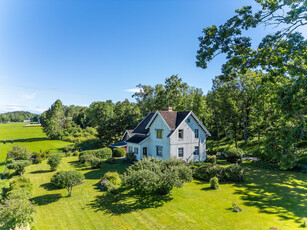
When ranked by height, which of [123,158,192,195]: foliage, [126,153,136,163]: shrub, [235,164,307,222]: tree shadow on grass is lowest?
[235,164,307,222]: tree shadow on grass

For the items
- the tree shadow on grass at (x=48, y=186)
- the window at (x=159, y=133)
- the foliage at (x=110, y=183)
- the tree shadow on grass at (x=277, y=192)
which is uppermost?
the window at (x=159, y=133)

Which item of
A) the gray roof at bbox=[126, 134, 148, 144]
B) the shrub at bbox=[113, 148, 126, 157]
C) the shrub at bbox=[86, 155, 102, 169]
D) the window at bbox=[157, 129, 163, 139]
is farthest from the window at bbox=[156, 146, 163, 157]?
the shrub at bbox=[113, 148, 126, 157]

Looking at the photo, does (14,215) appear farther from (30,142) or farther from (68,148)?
(30,142)

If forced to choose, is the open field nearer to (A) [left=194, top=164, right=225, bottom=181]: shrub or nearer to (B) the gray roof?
(A) [left=194, top=164, right=225, bottom=181]: shrub

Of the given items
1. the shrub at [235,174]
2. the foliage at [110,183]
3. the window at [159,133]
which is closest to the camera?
the foliage at [110,183]

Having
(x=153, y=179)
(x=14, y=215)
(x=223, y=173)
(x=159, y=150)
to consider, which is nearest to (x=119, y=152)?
(x=159, y=150)

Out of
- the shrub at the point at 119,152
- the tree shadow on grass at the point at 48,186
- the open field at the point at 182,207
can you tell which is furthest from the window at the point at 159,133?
the tree shadow on grass at the point at 48,186

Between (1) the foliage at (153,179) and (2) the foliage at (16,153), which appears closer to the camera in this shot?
(1) the foliage at (153,179)

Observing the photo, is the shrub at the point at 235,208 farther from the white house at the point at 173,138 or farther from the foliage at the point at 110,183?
the white house at the point at 173,138
